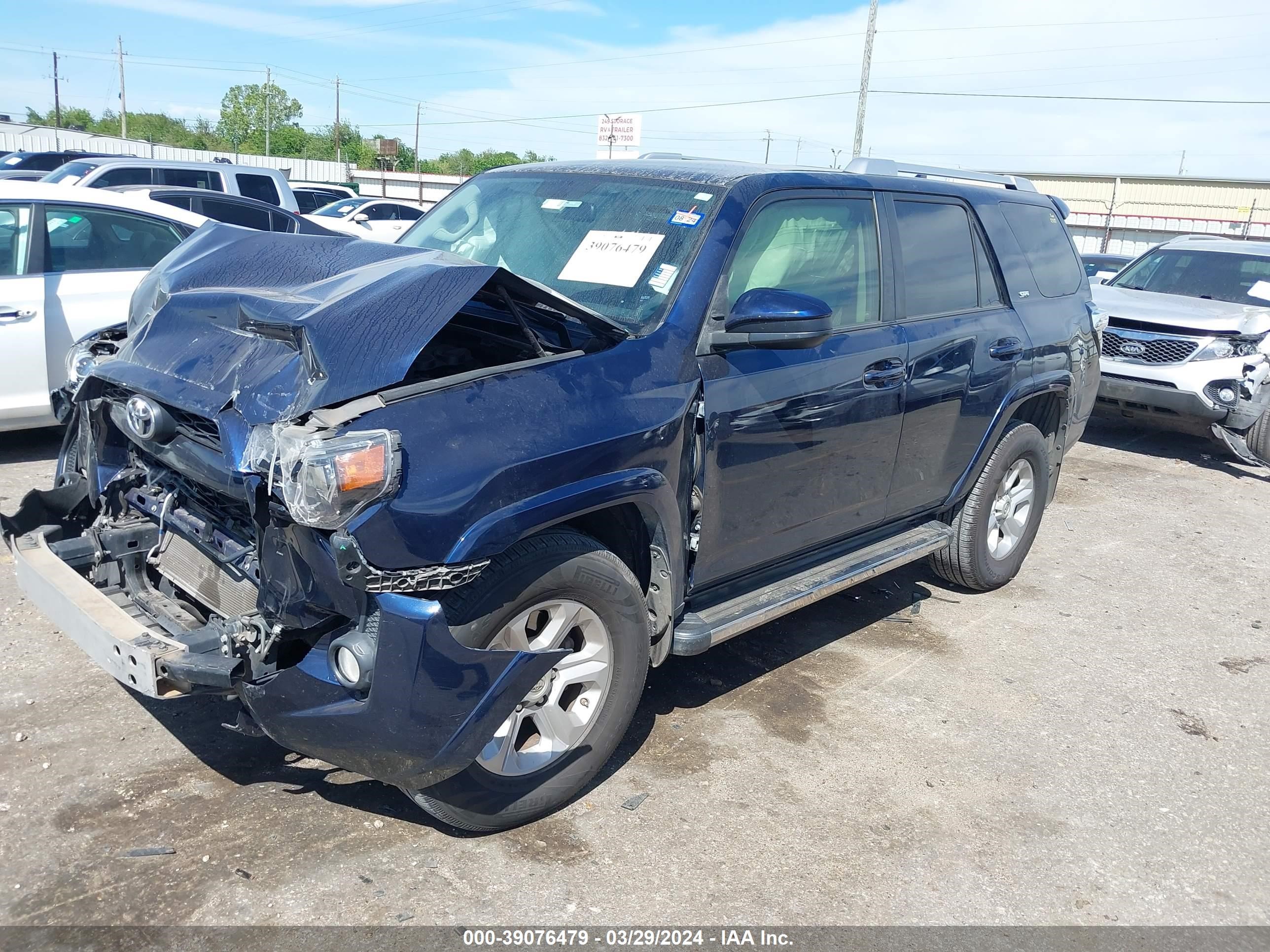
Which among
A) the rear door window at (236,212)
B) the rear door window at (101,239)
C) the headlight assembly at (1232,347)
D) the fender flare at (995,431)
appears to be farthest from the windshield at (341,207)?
the fender flare at (995,431)

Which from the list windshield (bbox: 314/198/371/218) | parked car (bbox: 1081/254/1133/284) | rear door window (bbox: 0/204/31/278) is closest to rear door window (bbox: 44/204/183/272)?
rear door window (bbox: 0/204/31/278)

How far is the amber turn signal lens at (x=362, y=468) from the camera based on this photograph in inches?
102

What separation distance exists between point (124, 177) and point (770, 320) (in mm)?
12576

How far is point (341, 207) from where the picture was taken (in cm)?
2016

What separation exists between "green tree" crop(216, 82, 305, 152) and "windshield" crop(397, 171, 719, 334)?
10508 cm

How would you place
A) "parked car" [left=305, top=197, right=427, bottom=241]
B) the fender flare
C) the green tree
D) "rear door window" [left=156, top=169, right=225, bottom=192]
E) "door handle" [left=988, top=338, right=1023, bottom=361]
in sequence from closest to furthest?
"door handle" [left=988, top=338, right=1023, bottom=361] → the fender flare → "rear door window" [left=156, top=169, right=225, bottom=192] → "parked car" [left=305, top=197, right=427, bottom=241] → the green tree

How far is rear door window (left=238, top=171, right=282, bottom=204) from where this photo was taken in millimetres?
13664

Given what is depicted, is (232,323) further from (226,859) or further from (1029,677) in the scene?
(1029,677)

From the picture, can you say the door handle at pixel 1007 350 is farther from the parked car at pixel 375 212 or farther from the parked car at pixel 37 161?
the parked car at pixel 37 161

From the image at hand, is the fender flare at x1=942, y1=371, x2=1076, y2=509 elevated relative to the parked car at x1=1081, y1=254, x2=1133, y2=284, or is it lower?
lower

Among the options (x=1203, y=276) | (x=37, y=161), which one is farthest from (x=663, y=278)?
(x=37, y=161)

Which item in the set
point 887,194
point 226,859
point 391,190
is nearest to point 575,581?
point 226,859

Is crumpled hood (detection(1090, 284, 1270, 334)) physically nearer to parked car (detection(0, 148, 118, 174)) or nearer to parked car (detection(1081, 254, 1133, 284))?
parked car (detection(1081, 254, 1133, 284))

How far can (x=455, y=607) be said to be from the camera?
281 centimetres
